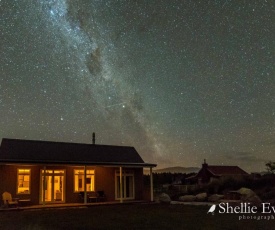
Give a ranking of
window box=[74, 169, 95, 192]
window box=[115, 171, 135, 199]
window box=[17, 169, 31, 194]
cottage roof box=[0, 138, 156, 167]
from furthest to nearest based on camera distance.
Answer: window box=[115, 171, 135, 199], window box=[74, 169, 95, 192], cottage roof box=[0, 138, 156, 167], window box=[17, 169, 31, 194]

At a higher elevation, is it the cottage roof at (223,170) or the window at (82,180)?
the cottage roof at (223,170)

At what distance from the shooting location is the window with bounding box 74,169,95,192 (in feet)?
71.4

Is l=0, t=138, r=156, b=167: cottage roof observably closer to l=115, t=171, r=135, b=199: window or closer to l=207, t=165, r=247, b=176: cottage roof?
l=115, t=171, r=135, b=199: window

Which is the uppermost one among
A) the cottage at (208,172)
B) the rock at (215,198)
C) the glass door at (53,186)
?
the cottage at (208,172)

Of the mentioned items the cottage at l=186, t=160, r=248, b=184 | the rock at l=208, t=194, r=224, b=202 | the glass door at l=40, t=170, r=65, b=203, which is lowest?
the rock at l=208, t=194, r=224, b=202

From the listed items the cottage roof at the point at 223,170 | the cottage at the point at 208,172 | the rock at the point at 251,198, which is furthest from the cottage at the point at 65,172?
the cottage roof at the point at 223,170

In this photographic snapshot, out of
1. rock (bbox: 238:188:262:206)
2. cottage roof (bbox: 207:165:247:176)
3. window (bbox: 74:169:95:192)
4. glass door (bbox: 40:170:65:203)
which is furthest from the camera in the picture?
cottage roof (bbox: 207:165:247:176)

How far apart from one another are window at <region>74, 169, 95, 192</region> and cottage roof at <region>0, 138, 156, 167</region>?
27.3 inches

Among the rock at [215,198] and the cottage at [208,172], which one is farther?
the cottage at [208,172]

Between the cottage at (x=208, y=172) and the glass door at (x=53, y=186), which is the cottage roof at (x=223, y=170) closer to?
the cottage at (x=208, y=172)

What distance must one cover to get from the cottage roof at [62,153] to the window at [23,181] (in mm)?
705

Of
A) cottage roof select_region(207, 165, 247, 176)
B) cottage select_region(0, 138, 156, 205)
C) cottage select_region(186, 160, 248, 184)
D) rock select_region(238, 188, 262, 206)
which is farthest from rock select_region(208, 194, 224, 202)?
cottage roof select_region(207, 165, 247, 176)

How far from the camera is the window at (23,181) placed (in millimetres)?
19672

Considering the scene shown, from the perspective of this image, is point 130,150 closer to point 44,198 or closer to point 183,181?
point 44,198
